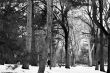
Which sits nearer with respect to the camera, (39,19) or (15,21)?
(15,21)

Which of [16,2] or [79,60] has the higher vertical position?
[16,2]

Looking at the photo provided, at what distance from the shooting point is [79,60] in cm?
7788

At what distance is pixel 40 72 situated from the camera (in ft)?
45.4

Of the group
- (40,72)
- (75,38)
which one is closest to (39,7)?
(40,72)

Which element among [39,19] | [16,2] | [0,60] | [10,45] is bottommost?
[0,60]

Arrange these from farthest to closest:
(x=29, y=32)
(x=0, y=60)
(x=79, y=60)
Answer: (x=79, y=60) → (x=0, y=60) → (x=29, y=32)

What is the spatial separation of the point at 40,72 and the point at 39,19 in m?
11.9

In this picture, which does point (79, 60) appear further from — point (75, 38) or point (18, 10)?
point (18, 10)

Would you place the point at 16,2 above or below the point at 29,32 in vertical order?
above

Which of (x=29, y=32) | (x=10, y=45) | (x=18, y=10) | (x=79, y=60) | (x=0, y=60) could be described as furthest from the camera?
(x=79, y=60)

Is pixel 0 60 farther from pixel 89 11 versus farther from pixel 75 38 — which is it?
pixel 75 38

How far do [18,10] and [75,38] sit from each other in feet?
98.9

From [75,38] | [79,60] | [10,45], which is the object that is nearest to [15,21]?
[10,45]

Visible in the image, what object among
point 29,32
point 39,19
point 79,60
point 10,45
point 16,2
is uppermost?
point 16,2
